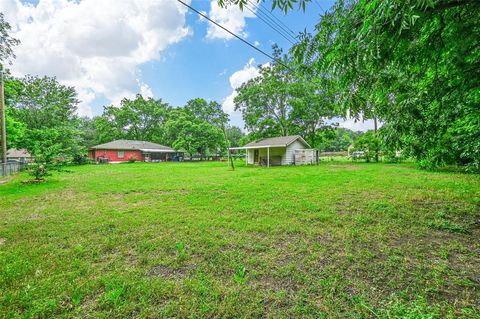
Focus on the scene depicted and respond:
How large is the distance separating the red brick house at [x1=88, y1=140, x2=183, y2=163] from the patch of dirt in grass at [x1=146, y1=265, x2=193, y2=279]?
103 feet

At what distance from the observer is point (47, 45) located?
1097cm

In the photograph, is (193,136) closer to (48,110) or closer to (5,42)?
(48,110)

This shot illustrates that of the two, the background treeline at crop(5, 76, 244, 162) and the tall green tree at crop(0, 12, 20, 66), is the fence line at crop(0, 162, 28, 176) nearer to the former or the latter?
the background treeline at crop(5, 76, 244, 162)

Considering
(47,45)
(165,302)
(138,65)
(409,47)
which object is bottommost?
(165,302)

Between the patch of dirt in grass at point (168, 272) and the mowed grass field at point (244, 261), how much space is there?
0.07 ft

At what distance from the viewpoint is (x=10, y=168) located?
13156 mm

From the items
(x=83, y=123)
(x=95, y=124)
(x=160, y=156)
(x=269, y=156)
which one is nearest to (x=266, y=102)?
(x=269, y=156)

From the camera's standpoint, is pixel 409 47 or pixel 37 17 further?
pixel 37 17

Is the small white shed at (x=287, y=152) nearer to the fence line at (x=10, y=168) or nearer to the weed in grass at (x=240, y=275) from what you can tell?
the fence line at (x=10, y=168)

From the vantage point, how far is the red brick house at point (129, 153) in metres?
29.1

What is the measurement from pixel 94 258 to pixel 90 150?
33960 mm

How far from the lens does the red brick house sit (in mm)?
29125

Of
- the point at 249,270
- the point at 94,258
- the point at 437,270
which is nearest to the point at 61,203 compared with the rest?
the point at 94,258

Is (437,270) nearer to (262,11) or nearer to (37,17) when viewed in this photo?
(262,11)
